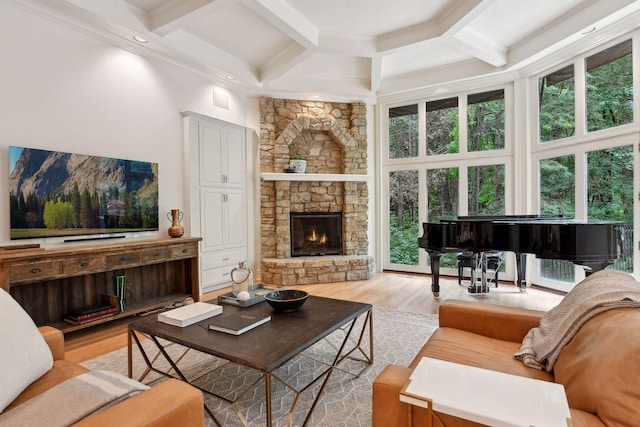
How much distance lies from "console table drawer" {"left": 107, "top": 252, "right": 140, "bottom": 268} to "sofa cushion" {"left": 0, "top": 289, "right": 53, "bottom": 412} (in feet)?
6.17

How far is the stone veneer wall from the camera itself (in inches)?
216

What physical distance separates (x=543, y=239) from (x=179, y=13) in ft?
14.0

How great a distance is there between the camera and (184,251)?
4070mm

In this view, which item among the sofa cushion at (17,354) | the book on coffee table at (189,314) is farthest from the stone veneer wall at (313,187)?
the sofa cushion at (17,354)

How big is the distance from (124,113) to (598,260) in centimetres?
505

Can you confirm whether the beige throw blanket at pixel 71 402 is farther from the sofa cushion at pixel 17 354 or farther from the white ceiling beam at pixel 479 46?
the white ceiling beam at pixel 479 46

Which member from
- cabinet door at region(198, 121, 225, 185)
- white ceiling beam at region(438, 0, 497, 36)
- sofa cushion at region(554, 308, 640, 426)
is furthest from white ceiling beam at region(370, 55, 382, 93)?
sofa cushion at region(554, 308, 640, 426)

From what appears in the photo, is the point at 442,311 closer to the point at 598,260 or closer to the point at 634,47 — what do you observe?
the point at 598,260

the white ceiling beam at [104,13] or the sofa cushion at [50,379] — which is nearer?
the sofa cushion at [50,379]

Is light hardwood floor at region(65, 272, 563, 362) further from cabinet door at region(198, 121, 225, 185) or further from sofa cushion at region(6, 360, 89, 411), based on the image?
cabinet door at region(198, 121, 225, 185)

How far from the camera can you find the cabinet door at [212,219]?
189 inches

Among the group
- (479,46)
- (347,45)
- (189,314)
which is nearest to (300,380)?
(189,314)

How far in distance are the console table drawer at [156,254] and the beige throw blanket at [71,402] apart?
256 cm

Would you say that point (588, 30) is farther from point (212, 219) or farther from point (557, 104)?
point (212, 219)
